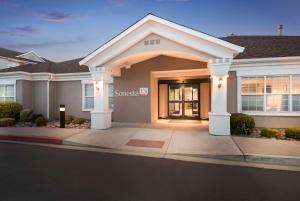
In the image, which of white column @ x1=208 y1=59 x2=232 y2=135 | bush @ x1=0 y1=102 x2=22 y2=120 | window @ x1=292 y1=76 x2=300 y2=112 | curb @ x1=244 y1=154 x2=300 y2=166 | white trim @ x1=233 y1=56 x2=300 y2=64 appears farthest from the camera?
bush @ x1=0 y1=102 x2=22 y2=120

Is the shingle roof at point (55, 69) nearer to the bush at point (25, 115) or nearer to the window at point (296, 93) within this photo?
the bush at point (25, 115)

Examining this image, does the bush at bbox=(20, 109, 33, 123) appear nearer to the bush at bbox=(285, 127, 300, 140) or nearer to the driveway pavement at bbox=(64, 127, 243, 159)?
the driveway pavement at bbox=(64, 127, 243, 159)

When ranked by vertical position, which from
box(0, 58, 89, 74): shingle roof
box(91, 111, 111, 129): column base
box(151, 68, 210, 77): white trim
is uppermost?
box(0, 58, 89, 74): shingle roof

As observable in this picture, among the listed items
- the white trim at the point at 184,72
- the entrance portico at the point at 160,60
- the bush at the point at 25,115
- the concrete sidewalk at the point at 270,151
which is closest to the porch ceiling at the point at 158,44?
the entrance portico at the point at 160,60

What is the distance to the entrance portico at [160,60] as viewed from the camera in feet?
30.2

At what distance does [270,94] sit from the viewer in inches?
443

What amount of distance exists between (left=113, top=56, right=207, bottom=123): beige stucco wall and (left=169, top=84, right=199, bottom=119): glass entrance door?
2329mm

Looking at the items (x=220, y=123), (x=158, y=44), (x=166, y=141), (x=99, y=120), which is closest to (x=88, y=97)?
(x=99, y=120)

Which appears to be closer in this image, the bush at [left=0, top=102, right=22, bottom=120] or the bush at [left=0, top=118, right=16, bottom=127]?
the bush at [left=0, top=118, right=16, bottom=127]

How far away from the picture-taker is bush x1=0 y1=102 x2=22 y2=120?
13.7m

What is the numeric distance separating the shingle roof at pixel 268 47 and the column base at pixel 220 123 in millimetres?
4353

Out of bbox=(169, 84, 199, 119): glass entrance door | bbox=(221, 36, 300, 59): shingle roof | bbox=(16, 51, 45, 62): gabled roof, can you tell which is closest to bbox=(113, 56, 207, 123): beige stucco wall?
bbox=(169, 84, 199, 119): glass entrance door

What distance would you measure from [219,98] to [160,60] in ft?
16.3

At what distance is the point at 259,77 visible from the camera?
1134 centimetres
